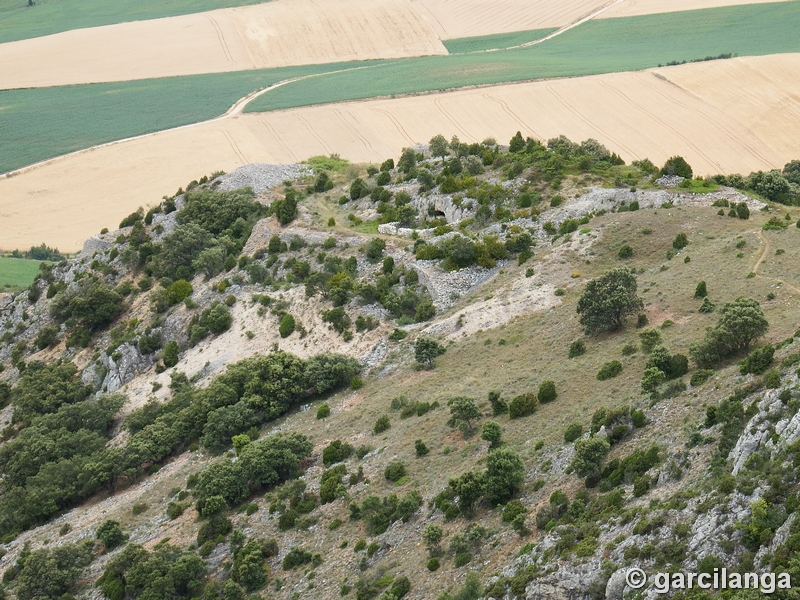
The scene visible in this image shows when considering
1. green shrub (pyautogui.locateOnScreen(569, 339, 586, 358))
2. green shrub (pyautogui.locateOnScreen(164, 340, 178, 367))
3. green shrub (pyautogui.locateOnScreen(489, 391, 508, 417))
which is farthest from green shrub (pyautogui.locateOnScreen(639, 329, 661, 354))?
green shrub (pyautogui.locateOnScreen(164, 340, 178, 367))

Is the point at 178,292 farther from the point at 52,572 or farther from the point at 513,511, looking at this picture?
the point at 513,511

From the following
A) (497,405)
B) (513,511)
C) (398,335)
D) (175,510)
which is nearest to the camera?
(513,511)

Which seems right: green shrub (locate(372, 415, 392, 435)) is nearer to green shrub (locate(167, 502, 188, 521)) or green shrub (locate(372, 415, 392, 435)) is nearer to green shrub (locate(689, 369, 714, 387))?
green shrub (locate(167, 502, 188, 521))

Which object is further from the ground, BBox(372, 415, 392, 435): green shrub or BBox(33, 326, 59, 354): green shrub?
BBox(33, 326, 59, 354): green shrub

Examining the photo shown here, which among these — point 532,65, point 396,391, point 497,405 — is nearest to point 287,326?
point 396,391

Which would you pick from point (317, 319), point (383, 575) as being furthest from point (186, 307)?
point (383, 575)
